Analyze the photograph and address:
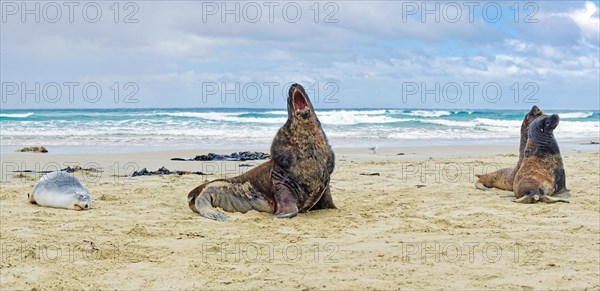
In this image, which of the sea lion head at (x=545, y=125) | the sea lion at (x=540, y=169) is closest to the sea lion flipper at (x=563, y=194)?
the sea lion at (x=540, y=169)

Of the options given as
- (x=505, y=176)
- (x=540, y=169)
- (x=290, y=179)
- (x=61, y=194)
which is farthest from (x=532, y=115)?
(x=61, y=194)

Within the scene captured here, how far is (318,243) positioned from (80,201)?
3.48 meters

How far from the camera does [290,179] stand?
7.84 m

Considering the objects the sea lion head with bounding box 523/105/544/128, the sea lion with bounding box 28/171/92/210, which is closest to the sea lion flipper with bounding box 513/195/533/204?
the sea lion head with bounding box 523/105/544/128

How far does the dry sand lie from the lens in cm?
479

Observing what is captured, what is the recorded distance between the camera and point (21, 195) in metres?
9.11

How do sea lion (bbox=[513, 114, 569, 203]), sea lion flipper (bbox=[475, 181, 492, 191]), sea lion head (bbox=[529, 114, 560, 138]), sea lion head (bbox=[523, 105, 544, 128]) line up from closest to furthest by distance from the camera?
sea lion (bbox=[513, 114, 569, 203])
sea lion head (bbox=[529, 114, 560, 138])
sea lion flipper (bbox=[475, 181, 492, 191])
sea lion head (bbox=[523, 105, 544, 128])

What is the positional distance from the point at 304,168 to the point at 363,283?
327 cm

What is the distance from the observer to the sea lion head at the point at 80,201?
799 cm

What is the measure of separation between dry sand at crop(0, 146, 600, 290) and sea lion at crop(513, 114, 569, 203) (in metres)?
0.28

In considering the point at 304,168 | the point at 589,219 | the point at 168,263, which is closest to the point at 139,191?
the point at 304,168

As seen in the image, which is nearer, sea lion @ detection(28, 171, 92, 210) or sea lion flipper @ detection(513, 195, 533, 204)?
sea lion @ detection(28, 171, 92, 210)

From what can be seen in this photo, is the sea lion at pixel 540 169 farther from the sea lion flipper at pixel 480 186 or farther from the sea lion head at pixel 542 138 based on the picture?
the sea lion flipper at pixel 480 186

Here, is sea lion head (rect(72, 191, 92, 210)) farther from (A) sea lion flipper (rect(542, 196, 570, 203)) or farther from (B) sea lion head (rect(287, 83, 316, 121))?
(A) sea lion flipper (rect(542, 196, 570, 203))
